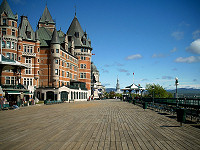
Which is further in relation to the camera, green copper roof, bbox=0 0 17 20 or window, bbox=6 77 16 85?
window, bbox=6 77 16 85

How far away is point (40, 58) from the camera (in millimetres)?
63094

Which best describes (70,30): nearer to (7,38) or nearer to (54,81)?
(54,81)

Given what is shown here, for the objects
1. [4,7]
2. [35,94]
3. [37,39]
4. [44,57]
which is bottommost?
[35,94]

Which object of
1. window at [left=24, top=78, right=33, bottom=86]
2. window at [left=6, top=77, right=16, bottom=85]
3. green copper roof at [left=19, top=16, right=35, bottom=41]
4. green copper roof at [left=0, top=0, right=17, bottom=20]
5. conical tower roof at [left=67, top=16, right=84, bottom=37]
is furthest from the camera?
conical tower roof at [left=67, top=16, right=84, bottom=37]

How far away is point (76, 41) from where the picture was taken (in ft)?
276

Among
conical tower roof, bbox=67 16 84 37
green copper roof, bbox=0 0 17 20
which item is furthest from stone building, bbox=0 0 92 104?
conical tower roof, bbox=67 16 84 37

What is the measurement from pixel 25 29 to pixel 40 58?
872 cm

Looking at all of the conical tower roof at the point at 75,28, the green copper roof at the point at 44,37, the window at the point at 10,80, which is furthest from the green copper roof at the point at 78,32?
the window at the point at 10,80

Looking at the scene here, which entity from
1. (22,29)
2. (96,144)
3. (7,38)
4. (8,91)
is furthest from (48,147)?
(22,29)

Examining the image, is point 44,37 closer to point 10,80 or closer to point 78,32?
point 10,80

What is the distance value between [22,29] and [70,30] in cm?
3120

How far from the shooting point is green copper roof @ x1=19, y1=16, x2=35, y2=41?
58.0 metres

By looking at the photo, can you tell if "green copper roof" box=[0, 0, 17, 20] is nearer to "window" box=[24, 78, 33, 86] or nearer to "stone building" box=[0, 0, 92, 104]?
"stone building" box=[0, 0, 92, 104]

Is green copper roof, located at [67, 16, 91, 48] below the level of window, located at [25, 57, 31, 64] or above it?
above
